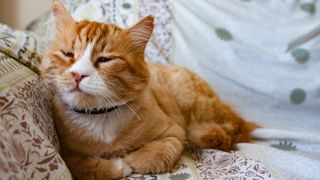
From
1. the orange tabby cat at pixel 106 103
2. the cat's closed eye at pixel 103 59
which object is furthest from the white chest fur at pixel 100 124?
the cat's closed eye at pixel 103 59

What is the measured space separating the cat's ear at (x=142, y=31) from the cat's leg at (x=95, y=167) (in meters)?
0.30

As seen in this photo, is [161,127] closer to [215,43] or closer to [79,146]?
[79,146]

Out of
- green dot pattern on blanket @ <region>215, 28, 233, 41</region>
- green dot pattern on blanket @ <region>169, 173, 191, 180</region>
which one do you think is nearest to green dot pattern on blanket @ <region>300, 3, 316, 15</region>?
green dot pattern on blanket @ <region>215, 28, 233, 41</region>

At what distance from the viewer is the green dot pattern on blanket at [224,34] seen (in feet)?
5.02

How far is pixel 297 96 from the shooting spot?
1.48 meters

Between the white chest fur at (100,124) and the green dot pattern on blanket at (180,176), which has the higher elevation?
the white chest fur at (100,124)

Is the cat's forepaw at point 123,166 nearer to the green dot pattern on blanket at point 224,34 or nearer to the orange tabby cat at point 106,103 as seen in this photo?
the orange tabby cat at point 106,103

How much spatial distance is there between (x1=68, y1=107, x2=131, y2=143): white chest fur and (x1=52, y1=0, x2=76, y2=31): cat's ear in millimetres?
221

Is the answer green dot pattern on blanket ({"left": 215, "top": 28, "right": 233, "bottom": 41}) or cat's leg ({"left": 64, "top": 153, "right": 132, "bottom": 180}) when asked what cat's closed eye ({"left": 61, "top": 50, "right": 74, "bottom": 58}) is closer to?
cat's leg ({"left": 64, "top": 153, "right": 132, "bottom": 180})

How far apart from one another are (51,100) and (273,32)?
0.89 m

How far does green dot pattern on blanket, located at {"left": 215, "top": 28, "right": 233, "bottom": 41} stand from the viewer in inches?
60.3

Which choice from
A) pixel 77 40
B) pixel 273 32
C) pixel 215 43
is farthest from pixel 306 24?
pixel 77 40

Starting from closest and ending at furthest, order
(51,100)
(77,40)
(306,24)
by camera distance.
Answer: (77,40) → (51,100) → (306,24)

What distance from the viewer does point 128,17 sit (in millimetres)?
1547
